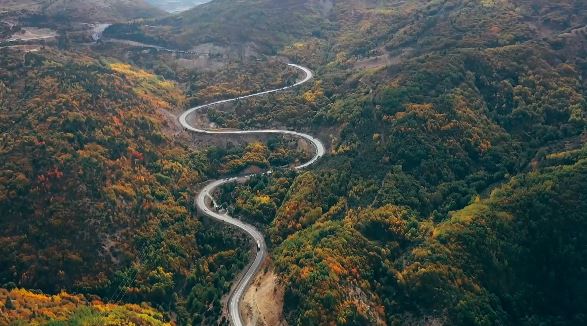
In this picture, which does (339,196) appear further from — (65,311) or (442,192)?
(65,311)

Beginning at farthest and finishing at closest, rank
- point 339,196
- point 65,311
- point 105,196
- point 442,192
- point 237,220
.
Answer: point 339,196
point 237,220
point 442,192
point 105,196
point 65,311

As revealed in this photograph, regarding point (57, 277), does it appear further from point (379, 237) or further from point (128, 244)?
point (379, 237)

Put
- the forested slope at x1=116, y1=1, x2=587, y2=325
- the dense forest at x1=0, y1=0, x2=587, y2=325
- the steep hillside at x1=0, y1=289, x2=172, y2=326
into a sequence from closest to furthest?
the steep hillside at x1=0, y1=289, x2=172, y2=326 → the forested slope at x1=116, y1=1, x2=587, y2=325 → the dense forest at x1=0, y1=0, x2=587, y2=325

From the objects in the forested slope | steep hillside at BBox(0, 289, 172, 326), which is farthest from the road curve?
steep hillside at BBox(0, 289, 172, 326)

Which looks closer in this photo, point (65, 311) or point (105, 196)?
point (65, 311)

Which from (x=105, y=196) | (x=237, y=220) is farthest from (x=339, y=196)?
(x=105, y=196)

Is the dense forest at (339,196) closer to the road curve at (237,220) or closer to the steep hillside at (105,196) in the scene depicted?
the steep hillside at (105,196)

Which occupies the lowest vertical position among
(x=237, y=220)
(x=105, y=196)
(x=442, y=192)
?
(x=237, y=220)

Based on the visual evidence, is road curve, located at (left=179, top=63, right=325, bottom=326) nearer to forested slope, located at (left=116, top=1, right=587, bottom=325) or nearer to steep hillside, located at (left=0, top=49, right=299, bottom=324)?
steep hillside, located at (left=0, top=49, right=299, bottom=324)
